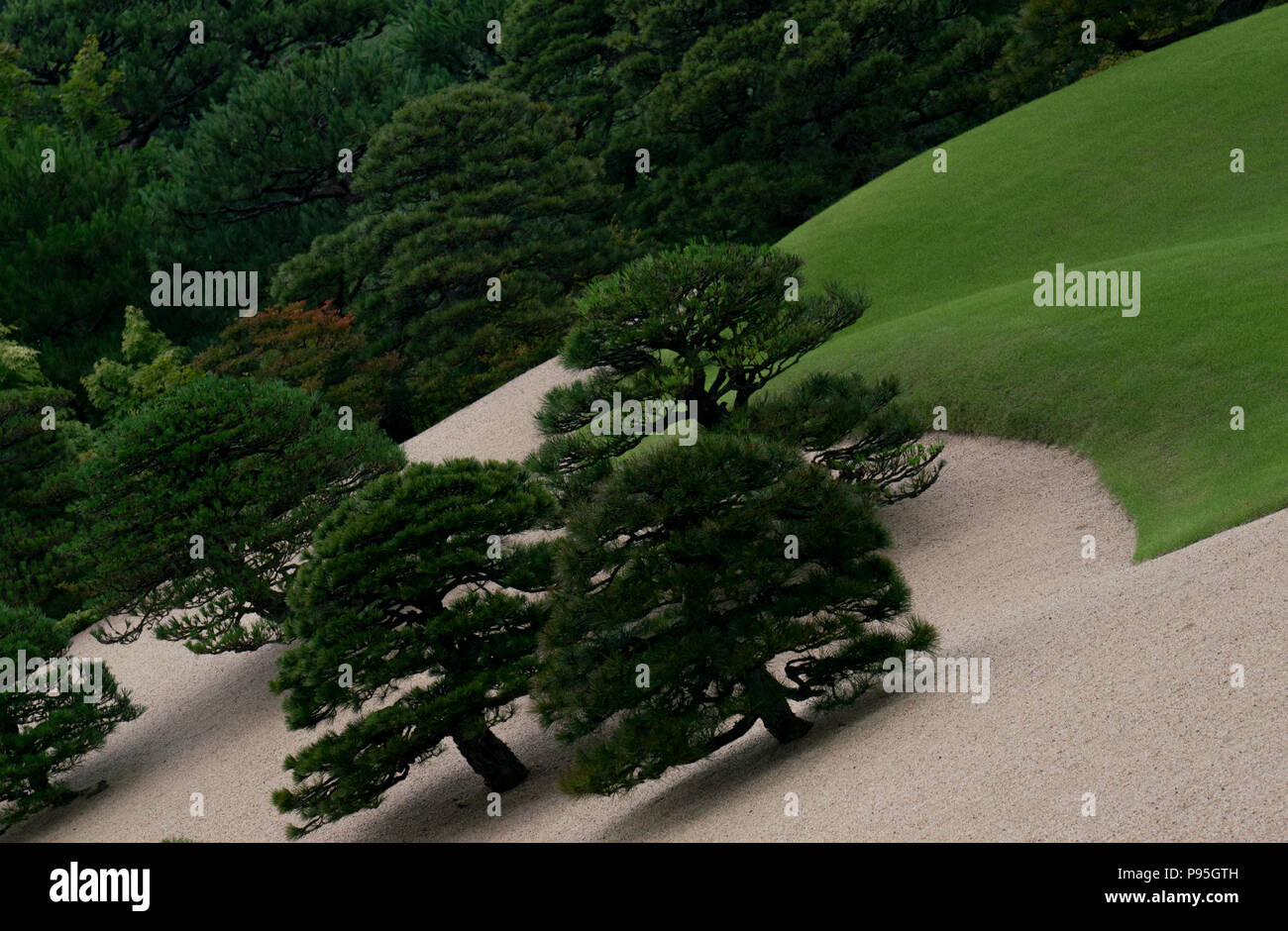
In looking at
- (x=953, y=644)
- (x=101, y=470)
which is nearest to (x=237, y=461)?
(x=101, y=470)

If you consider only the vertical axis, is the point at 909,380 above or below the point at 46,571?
above

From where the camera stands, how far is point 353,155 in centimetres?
3372

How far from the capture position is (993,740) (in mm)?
8656

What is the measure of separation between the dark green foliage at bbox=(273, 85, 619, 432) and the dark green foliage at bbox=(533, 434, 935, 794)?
1679cm

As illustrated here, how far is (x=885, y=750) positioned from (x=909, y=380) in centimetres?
899

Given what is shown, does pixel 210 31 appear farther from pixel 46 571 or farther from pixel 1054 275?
pixel 1054 275

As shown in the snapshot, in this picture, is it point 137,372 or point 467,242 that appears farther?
point 467,242

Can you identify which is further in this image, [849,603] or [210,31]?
[210,31]

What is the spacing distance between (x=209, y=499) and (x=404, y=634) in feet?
19.7

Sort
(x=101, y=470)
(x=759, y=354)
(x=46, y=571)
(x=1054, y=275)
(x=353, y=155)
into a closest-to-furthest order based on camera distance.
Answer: (x=759, y=354), (x=101, y=470), (x=1054, y=275), (x=46, y=571), (x=353, y=155)

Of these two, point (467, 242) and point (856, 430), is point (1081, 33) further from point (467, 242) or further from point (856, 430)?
point (856, 430)

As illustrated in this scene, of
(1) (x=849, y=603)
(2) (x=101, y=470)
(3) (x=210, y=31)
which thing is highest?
(3) (x=210, y=31)

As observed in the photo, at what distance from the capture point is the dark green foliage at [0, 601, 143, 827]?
52.9ft

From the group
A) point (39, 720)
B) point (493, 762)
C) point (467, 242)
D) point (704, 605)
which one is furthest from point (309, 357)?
point (704, 605)
